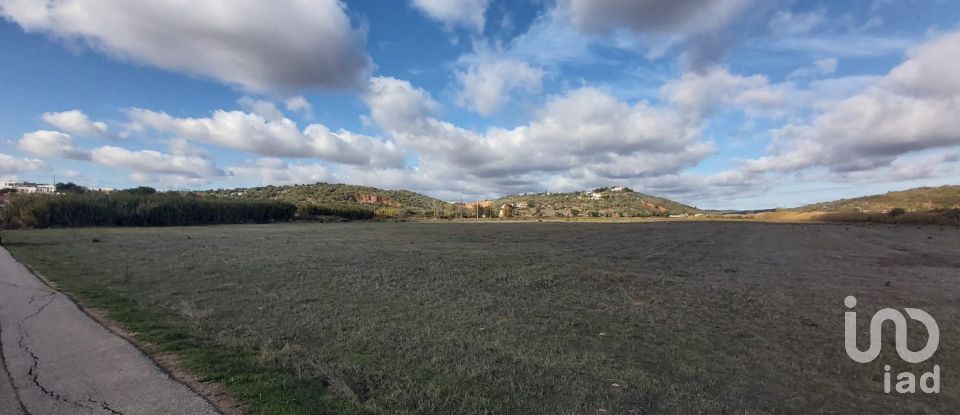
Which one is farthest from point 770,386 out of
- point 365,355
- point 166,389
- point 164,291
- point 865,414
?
point 164,291

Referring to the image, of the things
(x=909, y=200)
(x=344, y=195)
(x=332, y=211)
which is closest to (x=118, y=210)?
(x=332, y=211)

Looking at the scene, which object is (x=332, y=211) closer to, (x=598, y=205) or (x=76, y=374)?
(x=598, y=205)

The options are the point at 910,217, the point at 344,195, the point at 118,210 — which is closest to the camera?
the point at 118,210

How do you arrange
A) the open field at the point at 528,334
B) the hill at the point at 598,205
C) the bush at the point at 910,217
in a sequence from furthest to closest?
1. the hill at the point at 598,205
2. the bush at the point at 910,217
3. the open field at the point at 528,334

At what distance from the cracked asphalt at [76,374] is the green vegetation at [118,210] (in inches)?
2543

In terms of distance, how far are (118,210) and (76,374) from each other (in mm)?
74755

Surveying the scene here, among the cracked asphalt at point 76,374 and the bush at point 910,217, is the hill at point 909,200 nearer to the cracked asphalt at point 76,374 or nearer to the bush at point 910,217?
the bush at point 910,217

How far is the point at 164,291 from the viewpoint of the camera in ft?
39.4

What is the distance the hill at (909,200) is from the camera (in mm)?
92356

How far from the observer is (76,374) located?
5.43 meters

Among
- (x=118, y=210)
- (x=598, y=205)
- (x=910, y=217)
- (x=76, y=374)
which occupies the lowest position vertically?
(x=76, y=374)

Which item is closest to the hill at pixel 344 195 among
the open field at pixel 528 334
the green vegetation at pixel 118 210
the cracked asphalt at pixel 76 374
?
the green vegetation at pixel 118 210

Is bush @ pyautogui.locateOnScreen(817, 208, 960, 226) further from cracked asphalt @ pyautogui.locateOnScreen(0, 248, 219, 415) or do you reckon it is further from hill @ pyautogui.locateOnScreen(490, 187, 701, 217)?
cracked asphalt @ pyautogui.locateOnScreen(0, 248, 219, 415)

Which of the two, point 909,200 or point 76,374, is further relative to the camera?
point 909,200
